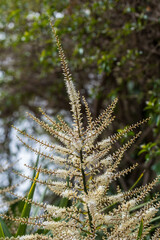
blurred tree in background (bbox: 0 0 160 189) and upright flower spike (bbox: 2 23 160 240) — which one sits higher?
blurred tree in background (bbox: 0 0 160 189)

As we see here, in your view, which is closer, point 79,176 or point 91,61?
point 79,176

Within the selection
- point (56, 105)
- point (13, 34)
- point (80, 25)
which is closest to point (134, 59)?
point (80, 25)

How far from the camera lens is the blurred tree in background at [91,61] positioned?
96.4 inches

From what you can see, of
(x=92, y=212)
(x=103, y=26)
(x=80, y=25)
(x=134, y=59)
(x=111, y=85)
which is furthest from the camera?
(x=111, y=85)

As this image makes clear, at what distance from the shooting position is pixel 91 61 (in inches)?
108

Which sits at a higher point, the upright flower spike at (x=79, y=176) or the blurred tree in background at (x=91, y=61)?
the blurred tree in background at (x=91, y=61)

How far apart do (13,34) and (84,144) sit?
3.65 m

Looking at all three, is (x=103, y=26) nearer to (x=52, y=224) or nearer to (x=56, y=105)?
(x=56, y=105)

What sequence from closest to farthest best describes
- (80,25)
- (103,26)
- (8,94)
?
1. (103,26)
2. (80,25)
3. (8,94)

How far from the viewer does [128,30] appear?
7.59ft

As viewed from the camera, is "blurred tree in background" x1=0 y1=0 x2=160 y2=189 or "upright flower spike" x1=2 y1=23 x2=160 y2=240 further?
"blurred tree in background" x1=0 y1=0 x2=160 y2=189

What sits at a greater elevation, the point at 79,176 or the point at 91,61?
the point at 91,61

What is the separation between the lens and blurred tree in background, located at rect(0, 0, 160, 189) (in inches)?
96.4

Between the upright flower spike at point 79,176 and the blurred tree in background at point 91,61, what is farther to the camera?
the blurred tree in background at point 91,61
